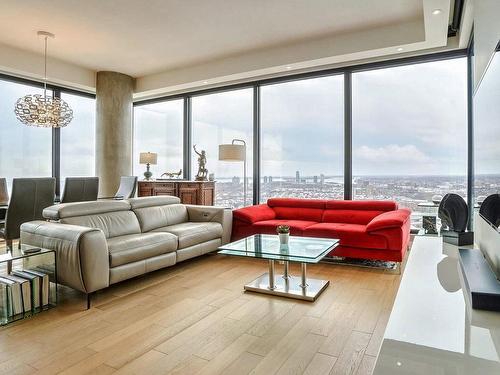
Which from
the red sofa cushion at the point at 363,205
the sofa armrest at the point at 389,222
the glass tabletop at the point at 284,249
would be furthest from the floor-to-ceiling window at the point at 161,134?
the sofa armrest at the point at 389,222

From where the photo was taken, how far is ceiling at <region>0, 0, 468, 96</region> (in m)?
3.98

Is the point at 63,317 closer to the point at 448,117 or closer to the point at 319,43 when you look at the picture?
the point at 319,43

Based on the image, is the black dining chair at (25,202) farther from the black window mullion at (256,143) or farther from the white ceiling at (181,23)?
the black window mullion at (256,143)

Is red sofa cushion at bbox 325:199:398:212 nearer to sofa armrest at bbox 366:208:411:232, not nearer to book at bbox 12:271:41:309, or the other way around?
sofa armrest at bbox 366:208:411:232

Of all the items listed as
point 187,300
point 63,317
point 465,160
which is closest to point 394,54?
point 465,160

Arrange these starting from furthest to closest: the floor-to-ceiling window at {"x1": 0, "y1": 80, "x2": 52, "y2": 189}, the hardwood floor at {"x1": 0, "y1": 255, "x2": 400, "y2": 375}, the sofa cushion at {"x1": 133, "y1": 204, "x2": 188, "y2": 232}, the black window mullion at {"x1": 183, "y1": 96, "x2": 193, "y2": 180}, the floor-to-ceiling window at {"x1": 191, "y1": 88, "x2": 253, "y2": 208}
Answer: the black window mullion at {"x1": 183, "y1": 96, "x2": 193, "y2": 180} < the floor-to-ceiling window at {"x1": 191, "y1": 88, "x2": 253, "y2": 208} < the floor-to-ceiling window at {"x1": 0, "y1": 80, "x2": 52, "y2": 189} < the sofa cushion at {"x1": 133, "y1": 204, "x2": 188, "y2": 232} < the hardwood floor at {"x1": 0, "y1": 255, "x2": 400, "y2": 375}

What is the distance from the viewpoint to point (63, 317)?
2.58m

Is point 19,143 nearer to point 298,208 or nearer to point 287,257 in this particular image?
point 298,208

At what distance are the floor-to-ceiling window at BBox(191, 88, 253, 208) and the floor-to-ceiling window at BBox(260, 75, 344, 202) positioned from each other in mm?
316

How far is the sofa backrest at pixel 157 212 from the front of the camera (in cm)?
409

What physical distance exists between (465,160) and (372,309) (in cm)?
301

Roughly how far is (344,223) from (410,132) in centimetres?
171

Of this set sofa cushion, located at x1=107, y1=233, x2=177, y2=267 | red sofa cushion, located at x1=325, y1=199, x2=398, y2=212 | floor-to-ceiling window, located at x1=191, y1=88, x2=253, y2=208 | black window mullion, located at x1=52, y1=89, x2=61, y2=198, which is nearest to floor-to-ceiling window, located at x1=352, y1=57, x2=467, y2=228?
red sofa cushion, located at x1=325, y1=199, x2=398, y2=212

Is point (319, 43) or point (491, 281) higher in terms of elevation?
point (319, 43)
